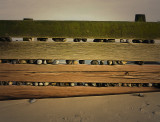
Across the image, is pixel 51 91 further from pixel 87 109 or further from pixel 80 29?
pixel 80 29

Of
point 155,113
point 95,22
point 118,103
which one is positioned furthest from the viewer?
point 95,22

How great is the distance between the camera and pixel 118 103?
8.21ft

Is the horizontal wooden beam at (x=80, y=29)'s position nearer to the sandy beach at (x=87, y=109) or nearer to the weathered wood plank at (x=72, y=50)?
the weathered wood plank at (x=72, y=50)

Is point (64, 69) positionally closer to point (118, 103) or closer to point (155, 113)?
point (118, 103)

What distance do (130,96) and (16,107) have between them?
248 cm

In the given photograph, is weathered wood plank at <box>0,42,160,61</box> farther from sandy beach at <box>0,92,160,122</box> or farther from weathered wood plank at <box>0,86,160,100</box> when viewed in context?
sandy beach at <box>0,92,160,122</box>

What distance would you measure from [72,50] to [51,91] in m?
1.07

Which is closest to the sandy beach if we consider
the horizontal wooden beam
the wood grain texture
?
the wood grain texture

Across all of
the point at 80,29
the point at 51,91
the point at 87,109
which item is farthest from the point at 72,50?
the point at 87,109

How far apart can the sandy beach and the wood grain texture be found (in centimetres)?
42

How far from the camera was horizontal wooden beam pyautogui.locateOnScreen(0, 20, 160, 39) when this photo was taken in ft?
8.66

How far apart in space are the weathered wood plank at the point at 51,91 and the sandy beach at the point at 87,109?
0.11 m

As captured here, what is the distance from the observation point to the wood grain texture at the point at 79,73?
273cm

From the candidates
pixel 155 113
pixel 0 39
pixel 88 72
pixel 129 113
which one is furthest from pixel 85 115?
pixel 0 39
